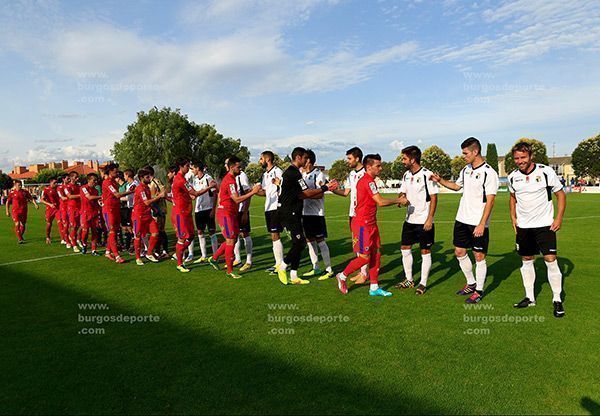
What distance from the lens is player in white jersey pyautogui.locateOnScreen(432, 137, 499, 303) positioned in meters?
5.91

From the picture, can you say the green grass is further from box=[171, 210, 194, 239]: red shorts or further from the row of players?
box=[171, 210, 194, 239]: red shorts

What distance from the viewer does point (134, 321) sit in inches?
220

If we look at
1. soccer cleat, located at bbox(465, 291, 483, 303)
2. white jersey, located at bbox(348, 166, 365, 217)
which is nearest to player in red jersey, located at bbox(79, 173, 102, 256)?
white jersey, located at bbox(348, 166, 365, 217)

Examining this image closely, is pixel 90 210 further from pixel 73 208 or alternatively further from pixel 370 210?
pixel 370 210

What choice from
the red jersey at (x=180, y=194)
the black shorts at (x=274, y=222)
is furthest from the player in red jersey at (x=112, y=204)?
the black shorts at (x=274, y=222)

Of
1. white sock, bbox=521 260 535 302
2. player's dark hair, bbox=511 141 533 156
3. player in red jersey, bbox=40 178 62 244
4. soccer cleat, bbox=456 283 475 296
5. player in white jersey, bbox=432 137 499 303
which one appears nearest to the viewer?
player's dark hair, bbox=511 141 533 156

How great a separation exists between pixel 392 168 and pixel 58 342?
107m

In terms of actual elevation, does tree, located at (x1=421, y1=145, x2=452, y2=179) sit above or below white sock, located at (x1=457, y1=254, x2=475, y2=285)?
above

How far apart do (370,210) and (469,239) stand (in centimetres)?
161

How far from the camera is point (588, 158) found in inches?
2869

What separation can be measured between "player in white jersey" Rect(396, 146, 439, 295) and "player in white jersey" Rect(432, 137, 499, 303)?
1.11ft

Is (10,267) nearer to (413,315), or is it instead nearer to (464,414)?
(413,315)

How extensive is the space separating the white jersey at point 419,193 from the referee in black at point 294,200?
4.33 feet

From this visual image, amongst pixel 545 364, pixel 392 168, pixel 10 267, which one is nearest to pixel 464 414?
pixel 545 364
